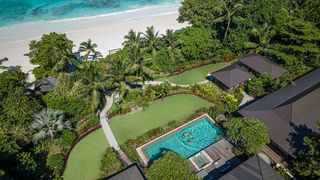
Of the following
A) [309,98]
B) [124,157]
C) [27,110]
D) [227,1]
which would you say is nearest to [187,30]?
[227,1]

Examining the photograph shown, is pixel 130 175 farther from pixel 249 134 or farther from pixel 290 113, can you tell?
pixel 290 113

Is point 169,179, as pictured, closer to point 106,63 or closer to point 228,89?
point 228,89

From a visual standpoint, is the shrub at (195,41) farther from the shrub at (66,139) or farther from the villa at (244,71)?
the shrub at (66,139)

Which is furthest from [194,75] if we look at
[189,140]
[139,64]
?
[189,140]

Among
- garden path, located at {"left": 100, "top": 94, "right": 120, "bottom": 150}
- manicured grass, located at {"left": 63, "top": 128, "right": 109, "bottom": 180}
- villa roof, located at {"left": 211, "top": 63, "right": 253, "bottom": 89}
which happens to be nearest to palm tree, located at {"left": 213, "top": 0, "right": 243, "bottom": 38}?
villa roof, located at {"left": 211, "top": 63, "right": 253, "bottom": 89}

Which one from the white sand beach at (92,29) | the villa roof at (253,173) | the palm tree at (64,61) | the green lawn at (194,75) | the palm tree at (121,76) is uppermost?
the white sand beach at (92,29)

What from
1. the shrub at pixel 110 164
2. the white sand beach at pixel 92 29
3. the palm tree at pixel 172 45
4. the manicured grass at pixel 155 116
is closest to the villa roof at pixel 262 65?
the manicured grass at pixel 155 116

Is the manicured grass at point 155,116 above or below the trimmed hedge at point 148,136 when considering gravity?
above
